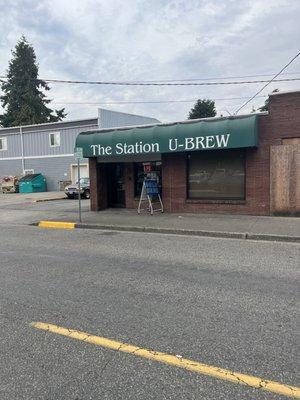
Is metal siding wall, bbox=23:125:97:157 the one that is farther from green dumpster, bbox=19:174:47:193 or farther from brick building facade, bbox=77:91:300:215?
brick building facade, bbox=77:91:300:215

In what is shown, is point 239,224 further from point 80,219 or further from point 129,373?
point 129,373

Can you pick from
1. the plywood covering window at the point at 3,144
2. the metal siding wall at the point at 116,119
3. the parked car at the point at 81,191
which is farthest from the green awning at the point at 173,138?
the plywood covering window at the point at 3,144

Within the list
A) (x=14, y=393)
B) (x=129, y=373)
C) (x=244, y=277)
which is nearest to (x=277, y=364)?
(x=129, y=373)

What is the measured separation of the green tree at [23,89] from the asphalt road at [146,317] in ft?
186

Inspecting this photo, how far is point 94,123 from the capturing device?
3281cm

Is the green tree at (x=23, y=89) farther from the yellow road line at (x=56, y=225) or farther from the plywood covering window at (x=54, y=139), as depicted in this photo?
the yellow road line at (x=56, y=225)

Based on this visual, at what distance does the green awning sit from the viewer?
13.1 metres

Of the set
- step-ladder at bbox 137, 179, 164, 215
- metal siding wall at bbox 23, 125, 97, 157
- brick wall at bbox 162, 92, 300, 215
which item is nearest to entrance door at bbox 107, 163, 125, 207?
step-ladder at bbox 137, 179, 164, 215

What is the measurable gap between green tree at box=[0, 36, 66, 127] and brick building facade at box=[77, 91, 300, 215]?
49.2 metres

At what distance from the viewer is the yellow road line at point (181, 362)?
3340mm

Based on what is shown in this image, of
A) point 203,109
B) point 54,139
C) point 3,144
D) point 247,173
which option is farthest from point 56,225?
point 203,109

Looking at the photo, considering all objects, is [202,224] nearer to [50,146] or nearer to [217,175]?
[217,175]

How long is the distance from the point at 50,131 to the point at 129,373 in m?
34.0

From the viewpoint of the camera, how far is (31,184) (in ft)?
113
